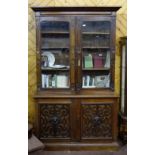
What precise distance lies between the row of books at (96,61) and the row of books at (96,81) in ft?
0.52

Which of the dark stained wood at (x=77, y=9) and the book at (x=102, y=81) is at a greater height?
the dark stained wood at (x=77, y=9)

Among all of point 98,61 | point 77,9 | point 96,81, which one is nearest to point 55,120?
point 96,81

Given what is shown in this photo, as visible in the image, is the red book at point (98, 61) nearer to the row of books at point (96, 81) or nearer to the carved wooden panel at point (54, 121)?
the row of books at point (96, 81)

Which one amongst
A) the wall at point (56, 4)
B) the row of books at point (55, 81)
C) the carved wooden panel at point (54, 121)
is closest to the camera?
the carved wooden panel at point (54, 121)

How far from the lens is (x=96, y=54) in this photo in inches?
155

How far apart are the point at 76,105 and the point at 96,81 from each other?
1.53ft

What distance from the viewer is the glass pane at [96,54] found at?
3.84 m

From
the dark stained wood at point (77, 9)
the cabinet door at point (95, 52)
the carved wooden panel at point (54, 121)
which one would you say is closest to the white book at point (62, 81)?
the cabinet door at point (95, 52)

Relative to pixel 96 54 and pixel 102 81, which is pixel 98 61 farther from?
pixel 102 81

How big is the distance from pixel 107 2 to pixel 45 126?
204 centimetres
